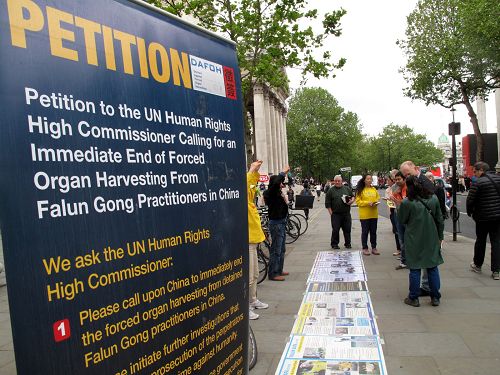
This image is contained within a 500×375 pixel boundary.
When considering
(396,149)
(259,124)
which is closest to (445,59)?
(259,124)

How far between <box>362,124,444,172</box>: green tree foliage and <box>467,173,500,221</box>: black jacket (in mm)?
94554

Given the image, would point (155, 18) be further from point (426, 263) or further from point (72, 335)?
point (426, 263)

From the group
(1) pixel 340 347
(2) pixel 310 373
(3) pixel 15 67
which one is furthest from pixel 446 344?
(3) pixel 15 67

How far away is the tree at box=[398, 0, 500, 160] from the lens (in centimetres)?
3170

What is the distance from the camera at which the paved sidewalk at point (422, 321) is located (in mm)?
3943

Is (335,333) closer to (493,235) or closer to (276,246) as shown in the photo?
(276,246)

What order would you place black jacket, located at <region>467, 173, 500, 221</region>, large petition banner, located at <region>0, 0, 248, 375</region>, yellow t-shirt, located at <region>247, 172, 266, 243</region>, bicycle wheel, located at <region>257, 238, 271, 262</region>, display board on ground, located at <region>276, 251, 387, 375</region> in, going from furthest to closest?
bicycle wheel, located at <region>257, 238, 271, 262</region>
black jacket, located at <region>467, 173, 500, 221</region>
yellow t-shirt, located at <region>247, 172, 266, 243</region>
display board on ground, located at <region>276, 251, 387, 375</region>
large petition banner, located at <region>0, 0, 248, 375</region>

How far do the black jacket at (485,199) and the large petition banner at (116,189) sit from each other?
240 inches

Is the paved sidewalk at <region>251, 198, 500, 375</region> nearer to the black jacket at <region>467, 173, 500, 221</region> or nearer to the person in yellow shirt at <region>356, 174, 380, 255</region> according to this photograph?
the black jacket at <region>467, 173, 500, 221</region>

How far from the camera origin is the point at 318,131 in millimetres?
73875

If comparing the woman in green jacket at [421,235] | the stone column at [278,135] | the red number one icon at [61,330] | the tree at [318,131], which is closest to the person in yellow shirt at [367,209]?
the woman in green jacket at [421,235]

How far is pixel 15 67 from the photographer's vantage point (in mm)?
1198

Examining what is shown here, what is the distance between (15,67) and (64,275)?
0.58 meters

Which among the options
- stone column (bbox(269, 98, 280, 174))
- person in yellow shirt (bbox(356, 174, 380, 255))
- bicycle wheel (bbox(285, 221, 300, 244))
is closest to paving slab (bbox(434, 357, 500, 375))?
person in yellow shirt (bbox(356, 174, 380, 255))
